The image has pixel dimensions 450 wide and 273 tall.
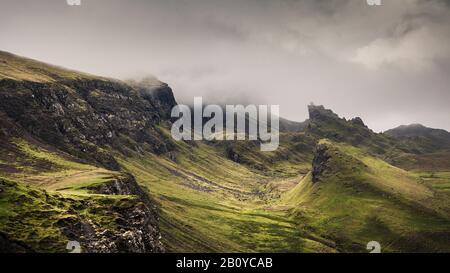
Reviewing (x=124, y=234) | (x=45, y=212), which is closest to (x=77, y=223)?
(x=45, y=212)

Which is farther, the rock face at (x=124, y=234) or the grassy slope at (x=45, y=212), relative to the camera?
the rock face at (x=124, y=234)

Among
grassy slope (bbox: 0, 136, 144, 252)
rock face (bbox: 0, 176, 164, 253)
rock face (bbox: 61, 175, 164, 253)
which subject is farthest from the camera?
rock face (bbox: 61, 175, 164, 253)

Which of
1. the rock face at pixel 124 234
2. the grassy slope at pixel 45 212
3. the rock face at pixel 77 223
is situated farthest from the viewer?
the rock face at pixel 124 234

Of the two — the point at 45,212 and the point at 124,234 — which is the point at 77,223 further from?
the point at 124,234

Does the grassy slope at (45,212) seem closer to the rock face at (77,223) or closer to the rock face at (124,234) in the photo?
the rock face at (77,223)

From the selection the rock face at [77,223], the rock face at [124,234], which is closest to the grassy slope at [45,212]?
the rock face at [77,223]

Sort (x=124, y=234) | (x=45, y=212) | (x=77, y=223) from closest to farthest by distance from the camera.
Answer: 1. (x=45, y=212)
2. (x=77, y=223)
3. (x=124, y=234)

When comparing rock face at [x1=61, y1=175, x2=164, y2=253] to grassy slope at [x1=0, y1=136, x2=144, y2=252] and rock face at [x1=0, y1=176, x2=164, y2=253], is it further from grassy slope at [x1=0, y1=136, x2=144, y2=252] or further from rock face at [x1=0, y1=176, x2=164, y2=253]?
grassy slope at [x1=0, y1=136, x2=144, y2=252]

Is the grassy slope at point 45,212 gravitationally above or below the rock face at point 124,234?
above

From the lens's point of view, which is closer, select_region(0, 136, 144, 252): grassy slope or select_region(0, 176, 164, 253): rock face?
select_region(0, 176, 164, 253): rock face

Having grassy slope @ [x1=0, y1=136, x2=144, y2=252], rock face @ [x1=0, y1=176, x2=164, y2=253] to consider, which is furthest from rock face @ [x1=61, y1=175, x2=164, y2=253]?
grassy slope @ [x1=0, y1=136, x2=144, y2=252]

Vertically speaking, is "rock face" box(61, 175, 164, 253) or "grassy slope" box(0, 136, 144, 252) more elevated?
"grassy slope" box(0, 136, 144, 252)

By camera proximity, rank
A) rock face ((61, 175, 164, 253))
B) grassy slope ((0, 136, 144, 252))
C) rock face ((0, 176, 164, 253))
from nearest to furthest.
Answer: rock face ((0, 176, 164, 253)) < grassy slope ((0, 136, 144, 252)) < rock face ((61, 175, 164, 253))
